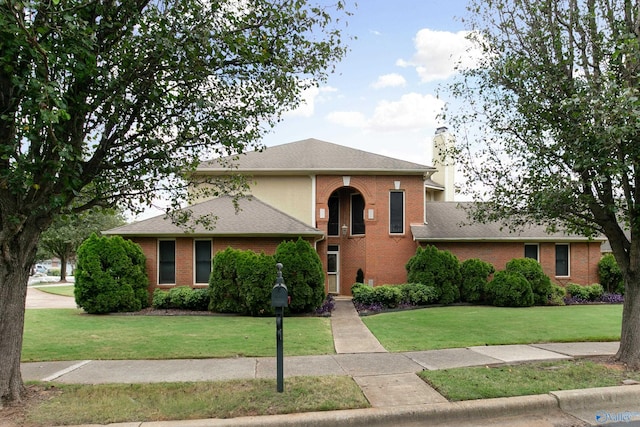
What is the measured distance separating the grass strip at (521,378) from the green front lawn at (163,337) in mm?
2791

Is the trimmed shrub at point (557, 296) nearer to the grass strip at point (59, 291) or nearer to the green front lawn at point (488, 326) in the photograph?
the green front lawn at point (488, 326)

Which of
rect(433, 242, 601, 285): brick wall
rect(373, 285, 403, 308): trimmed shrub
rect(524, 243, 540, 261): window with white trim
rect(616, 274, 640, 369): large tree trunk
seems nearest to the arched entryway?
rect(433, 242, 601, 285): brick wall

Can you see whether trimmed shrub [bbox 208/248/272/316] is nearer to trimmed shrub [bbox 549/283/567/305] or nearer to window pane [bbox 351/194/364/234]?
window pane [bbox 351/194/364/234]

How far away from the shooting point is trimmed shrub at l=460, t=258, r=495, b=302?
17.1 metres

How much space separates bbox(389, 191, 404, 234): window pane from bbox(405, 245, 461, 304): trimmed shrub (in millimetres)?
2272

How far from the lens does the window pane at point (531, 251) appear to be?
63.5 feet

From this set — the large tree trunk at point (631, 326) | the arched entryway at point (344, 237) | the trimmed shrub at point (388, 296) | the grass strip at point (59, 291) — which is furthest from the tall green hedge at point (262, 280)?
the grass strip at point (59, 291)

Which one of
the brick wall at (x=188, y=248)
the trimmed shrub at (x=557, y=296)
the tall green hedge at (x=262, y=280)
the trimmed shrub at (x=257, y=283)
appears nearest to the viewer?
the trimmed shrub at (x=257, y=283)

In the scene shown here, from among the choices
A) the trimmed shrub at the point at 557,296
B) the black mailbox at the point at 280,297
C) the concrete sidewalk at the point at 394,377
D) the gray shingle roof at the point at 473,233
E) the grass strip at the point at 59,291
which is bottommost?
the grass strip at the point at 59,291

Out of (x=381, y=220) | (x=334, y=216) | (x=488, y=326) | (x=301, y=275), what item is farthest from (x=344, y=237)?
(x=488, y=326)

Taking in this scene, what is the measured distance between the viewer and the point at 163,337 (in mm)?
10133

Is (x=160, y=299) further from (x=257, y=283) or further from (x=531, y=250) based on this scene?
(x=531, y=250)

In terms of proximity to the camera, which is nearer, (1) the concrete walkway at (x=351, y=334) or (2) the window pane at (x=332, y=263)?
(1) the concrete walkway at (x=351, y=334)

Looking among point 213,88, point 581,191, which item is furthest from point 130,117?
point 581,191
